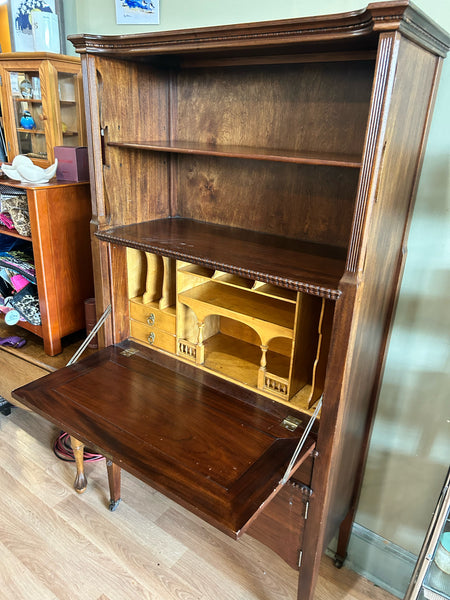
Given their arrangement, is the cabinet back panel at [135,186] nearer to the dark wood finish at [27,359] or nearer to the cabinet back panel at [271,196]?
the cabinet back panel at [271,196]

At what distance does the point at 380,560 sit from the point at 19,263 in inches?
74.3

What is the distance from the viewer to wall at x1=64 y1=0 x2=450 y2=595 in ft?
4.18

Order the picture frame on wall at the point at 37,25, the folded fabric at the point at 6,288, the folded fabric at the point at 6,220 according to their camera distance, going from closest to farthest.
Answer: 1. the picture frame on wall at the point at 37,25
2. the folded fabric at the point at 6,220
3. the folded fabric at the point at 6,288

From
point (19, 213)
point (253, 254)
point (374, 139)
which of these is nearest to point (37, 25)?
point (19, 213)

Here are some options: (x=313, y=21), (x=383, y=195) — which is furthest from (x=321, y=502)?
(x=313, y=21)

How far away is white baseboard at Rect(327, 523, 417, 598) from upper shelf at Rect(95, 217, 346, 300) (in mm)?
1076

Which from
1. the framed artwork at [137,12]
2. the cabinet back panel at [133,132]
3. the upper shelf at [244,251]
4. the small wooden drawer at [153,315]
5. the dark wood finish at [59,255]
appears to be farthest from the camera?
the dark wood finish at [59,255]

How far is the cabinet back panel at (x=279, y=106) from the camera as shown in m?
1.26

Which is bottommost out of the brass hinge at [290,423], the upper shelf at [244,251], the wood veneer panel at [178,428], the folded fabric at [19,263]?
the wood veneer panel at [178,428]

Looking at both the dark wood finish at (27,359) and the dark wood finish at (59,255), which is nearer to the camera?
the dark wood finish at (59,255)

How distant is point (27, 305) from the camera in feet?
6.75

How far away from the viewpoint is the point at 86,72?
1346 millimetres

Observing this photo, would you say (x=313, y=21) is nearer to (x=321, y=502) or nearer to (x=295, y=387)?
(x=295, y=387)

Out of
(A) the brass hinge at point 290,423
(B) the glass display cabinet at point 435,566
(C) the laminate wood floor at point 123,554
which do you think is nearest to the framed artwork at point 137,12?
(A) the brass hinge at point 290,423
